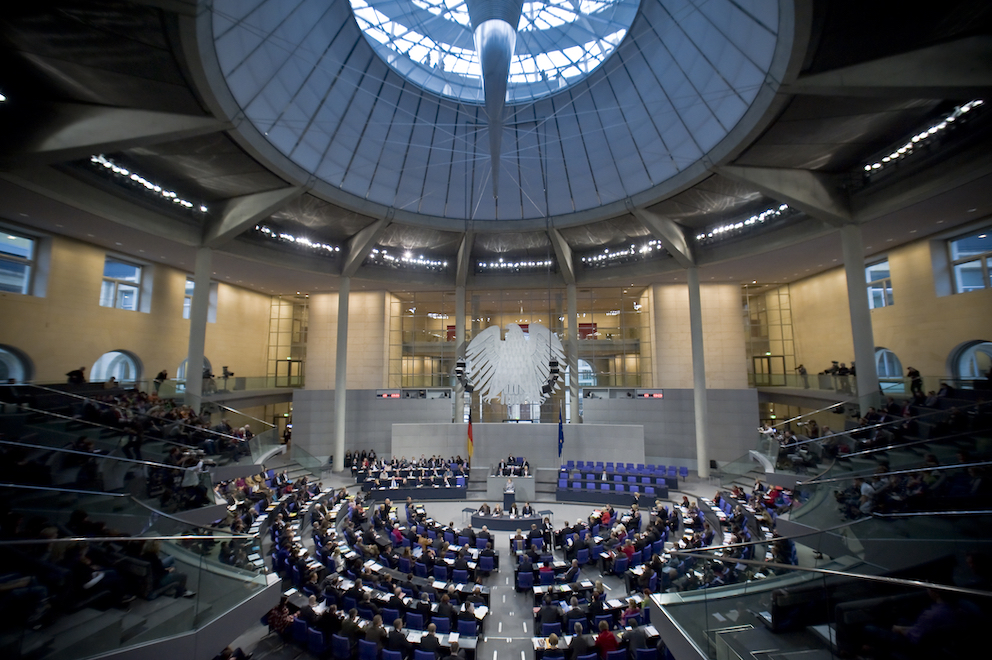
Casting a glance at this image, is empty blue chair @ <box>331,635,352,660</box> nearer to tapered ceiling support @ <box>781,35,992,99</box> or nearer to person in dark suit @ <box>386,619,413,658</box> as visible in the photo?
person in dark suit @ <box>386,619,413,658</box>

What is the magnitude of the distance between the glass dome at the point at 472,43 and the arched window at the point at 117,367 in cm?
1805

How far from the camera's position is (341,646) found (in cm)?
841

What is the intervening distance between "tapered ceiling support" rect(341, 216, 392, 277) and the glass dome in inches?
268

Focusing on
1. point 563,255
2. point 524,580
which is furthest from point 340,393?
point 524,580

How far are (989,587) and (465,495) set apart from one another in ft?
58.1

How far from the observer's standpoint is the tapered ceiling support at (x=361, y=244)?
2255 cm

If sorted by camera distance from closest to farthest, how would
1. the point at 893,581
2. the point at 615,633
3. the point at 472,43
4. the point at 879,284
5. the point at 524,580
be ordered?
the point at 893,581
the point at 615,633
the point at 524,580
the point at 472,43
the point at 879,284

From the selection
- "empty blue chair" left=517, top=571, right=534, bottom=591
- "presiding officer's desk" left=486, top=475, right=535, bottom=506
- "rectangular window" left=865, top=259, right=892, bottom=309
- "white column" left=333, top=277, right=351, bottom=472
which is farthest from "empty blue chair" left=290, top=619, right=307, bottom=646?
"rectangular window" left=865, top=259, right=892, bottom=309


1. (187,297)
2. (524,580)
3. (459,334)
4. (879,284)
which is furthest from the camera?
(459,334)

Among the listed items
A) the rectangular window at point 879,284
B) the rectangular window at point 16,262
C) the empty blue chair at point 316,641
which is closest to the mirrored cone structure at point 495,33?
the empty blue chair at point 316,641

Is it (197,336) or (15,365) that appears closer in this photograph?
(15,365)

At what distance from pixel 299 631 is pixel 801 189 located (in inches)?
798

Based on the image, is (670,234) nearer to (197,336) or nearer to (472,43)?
(472,43)

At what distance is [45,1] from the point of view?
9.30m
